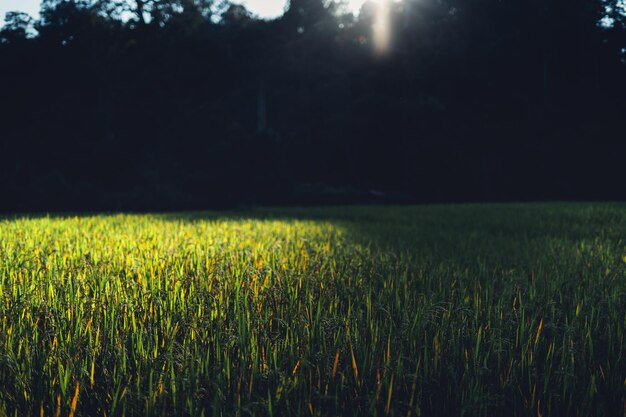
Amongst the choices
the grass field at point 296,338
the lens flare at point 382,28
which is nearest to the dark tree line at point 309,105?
the lens flare at point 382,28

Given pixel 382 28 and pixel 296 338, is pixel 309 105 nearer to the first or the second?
pixel 382 28

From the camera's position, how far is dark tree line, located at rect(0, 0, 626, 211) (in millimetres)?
19594

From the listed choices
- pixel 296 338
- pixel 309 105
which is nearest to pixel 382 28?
pixel 309 105

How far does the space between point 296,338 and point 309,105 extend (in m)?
23.0

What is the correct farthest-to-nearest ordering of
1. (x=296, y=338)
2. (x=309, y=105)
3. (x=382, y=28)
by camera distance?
(x=309, y=105) < (x=382, y=28) < (x=296, y=338)

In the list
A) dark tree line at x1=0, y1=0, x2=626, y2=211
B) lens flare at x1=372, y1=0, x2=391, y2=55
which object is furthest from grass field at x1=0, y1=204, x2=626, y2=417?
lens flare at x1=372, y1=0, x2=391, y2=55

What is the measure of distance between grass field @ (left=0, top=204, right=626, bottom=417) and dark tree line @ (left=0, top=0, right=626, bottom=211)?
15613mm

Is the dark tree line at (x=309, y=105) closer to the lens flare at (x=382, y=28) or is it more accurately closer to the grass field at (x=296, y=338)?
the lens flare at (x=382, y=28)

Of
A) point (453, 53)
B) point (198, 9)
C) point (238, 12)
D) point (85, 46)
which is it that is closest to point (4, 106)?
point (85, 46)

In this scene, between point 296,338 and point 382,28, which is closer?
point 296,338

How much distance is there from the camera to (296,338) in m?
1.85

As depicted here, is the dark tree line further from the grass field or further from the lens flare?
the grass field

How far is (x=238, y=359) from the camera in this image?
5.66 ft

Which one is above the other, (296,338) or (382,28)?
(382,28)
